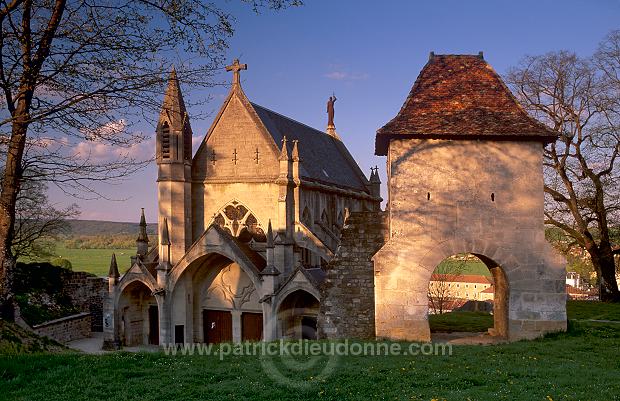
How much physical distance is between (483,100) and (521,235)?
382 cm

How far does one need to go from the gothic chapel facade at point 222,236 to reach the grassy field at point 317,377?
12526 mm

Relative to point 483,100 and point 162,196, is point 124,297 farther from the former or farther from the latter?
point 483,100

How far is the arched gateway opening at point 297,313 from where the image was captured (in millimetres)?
22297

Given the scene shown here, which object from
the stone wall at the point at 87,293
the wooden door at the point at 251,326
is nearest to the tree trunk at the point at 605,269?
the wooden door at the point at 251,326

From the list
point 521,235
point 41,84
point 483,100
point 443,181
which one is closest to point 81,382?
point 41,84

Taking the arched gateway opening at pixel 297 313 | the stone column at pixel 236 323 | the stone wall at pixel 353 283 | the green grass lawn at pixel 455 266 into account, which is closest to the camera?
the stone wall at pixel 353 283

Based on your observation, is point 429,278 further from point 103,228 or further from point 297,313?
point 103,228

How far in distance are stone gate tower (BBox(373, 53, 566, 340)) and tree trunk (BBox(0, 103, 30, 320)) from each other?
8379 millimetres

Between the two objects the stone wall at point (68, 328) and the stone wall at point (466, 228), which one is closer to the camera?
the stone wall at point (466, 228)

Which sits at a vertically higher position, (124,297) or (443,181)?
(443,181)

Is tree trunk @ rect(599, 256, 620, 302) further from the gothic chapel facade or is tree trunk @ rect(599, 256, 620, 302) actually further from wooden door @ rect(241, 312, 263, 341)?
wooden door @ rect(241, 312, 263, 341)

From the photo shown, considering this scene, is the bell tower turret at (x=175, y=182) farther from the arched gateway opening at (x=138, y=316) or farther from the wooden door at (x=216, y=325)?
the wooden door at (x=216, y=325)

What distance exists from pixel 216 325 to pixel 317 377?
17.4 metres

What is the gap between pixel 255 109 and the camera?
2669 centimetres
